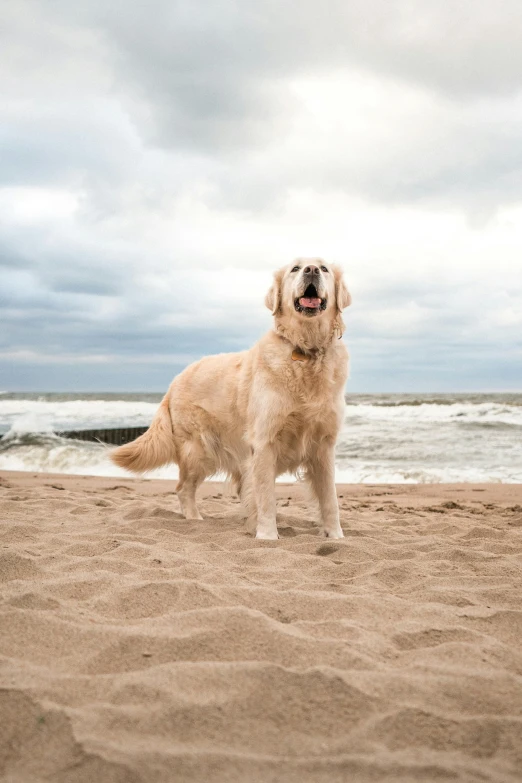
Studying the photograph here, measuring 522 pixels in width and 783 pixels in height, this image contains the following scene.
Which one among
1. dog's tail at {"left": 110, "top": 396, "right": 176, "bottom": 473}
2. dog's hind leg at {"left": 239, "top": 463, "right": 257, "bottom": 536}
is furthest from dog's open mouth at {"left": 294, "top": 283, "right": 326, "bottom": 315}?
dog's tail at {"left": 110, "top": 396, "right": 176, "bottom": 473}

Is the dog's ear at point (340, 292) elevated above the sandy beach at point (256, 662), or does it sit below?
above

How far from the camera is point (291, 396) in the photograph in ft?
14.2

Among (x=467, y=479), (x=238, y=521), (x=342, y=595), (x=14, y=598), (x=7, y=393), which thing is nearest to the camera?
(x=14, y=598)

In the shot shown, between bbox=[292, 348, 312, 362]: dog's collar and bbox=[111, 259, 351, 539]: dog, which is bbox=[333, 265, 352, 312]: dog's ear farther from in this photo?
bbox=[292, 348, 312, 362]: dog's collar

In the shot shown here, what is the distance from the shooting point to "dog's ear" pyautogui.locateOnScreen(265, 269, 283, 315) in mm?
4586

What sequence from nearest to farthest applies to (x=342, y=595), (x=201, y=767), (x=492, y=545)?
(x=201, y=767) < (x=342, y=595) < (x=492, y=545)

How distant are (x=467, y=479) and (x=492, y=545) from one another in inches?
191

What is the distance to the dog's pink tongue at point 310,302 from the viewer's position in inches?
169

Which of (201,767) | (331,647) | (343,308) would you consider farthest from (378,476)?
(201,767)

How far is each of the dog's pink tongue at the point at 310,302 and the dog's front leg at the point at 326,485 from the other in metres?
1.03

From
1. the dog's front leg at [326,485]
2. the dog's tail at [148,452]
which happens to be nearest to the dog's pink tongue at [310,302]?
the dog's front leg at [326,485]

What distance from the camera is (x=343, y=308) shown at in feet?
15.2

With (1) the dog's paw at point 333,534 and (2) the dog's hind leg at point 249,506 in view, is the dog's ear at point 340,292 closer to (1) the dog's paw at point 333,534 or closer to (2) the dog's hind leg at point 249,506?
(2) the dog's hind leg at point 249,506

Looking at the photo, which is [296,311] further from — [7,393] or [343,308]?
[7,393]
